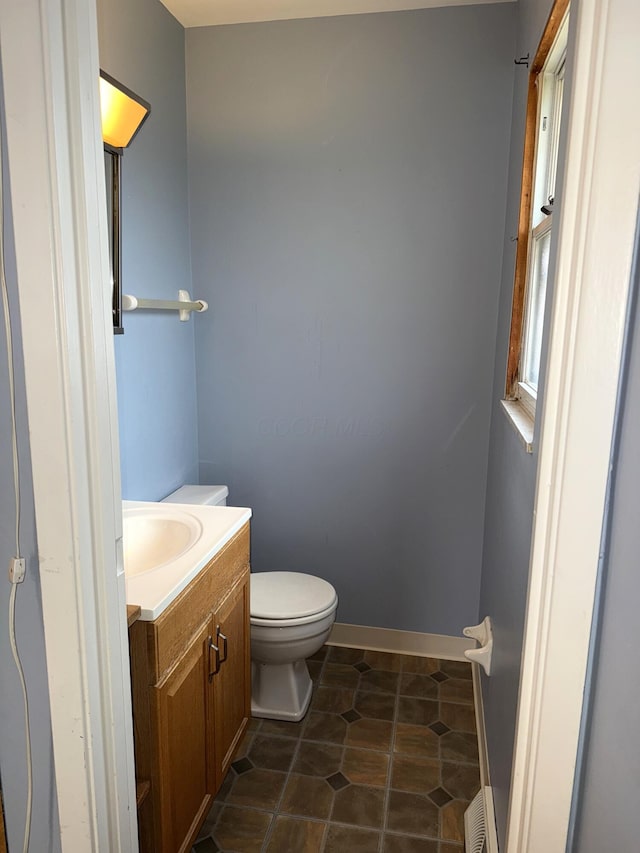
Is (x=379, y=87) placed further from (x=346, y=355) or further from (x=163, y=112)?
(x=346, y=355)

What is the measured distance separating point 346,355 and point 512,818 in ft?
5.98

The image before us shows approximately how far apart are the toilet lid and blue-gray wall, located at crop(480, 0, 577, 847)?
0.60 meters

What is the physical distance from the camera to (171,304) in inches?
89.3

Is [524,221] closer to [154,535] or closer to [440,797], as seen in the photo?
[154,535]

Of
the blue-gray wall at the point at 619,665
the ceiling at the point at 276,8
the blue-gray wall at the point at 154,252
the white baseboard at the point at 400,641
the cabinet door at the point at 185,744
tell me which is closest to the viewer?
the blue-gray wall at the point at 619,665

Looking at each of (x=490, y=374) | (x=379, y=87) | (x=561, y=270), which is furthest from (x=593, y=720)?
(x=379, y=87)

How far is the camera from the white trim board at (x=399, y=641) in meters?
2.65

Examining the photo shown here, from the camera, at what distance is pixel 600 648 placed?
0.83m

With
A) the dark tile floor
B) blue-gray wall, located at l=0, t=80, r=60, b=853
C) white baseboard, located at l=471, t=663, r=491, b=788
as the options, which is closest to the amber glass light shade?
blue-gray wall, located at l=0, t=80, r=60, b=853

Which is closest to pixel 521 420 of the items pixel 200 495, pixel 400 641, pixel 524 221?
pixel 524 221

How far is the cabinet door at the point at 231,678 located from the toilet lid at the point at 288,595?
152 mm

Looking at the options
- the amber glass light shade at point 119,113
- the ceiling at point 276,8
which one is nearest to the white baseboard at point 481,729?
the amber glass light shade at point 119,113

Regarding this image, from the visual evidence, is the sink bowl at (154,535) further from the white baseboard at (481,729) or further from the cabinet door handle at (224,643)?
the white baseboard at (481,729)

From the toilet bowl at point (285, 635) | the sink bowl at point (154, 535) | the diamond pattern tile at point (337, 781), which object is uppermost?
Answer: the sink bowl at point (154, 535)
